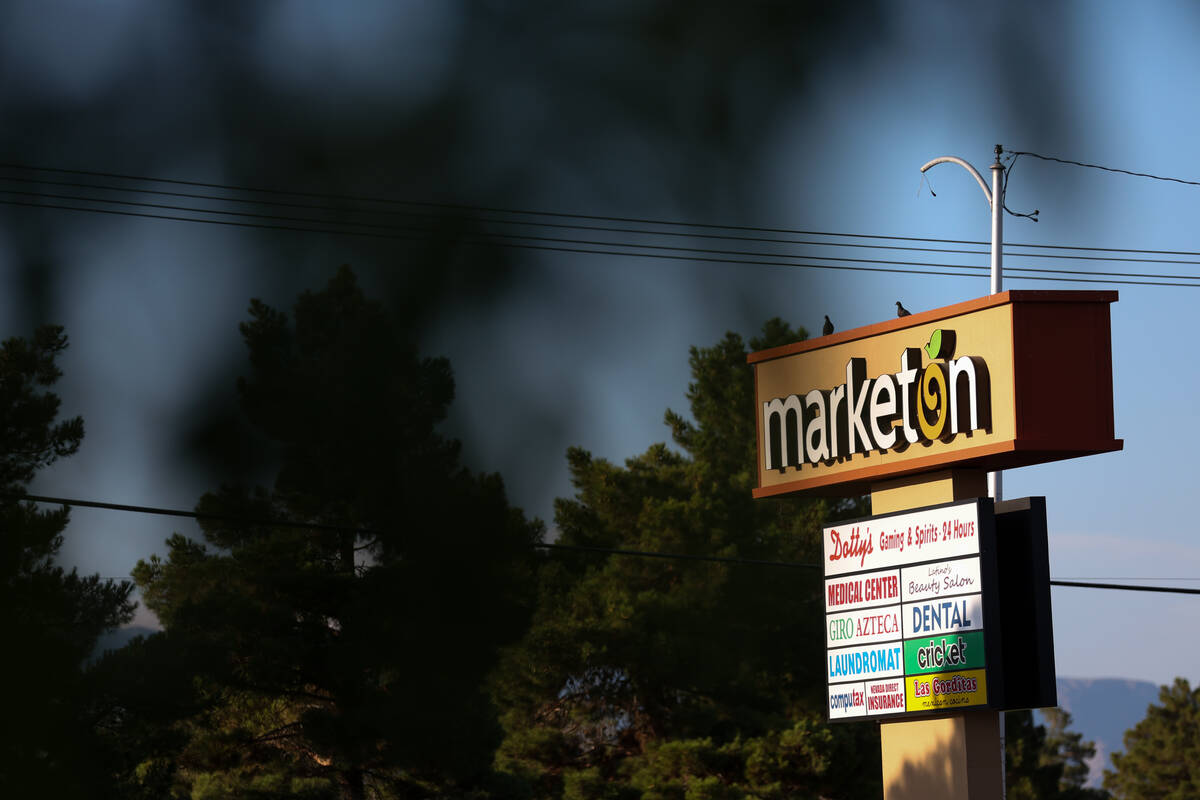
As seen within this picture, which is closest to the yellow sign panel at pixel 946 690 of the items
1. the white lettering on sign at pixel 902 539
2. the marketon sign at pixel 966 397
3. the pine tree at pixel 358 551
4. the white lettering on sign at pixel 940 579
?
the white lettering on sign at pixel 940 579

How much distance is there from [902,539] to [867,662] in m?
0.90

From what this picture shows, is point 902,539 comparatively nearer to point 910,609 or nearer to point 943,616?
point 910,609

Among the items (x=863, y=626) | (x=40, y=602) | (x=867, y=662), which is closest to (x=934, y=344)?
(x=863, y=626)

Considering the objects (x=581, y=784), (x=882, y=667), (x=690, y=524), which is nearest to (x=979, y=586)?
(x=882, y=667)

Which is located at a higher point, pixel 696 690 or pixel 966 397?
pixel 966 397

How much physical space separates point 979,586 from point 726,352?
8501 mm

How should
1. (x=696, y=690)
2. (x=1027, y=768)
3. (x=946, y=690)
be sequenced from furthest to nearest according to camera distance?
(x=1027, y=768), (x=696, y=690), (x=946, y=690)

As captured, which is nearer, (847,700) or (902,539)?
(902,539)

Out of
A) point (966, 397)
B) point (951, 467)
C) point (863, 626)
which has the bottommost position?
point (863, 626)

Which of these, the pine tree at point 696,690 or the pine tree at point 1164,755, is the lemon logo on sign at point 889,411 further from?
the pine tree at point 1164,755

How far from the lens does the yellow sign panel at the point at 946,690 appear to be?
9.89 meters

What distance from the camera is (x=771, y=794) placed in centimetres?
2283

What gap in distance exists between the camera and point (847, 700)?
35.9 feet

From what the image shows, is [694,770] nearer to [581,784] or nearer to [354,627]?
[581,784]
